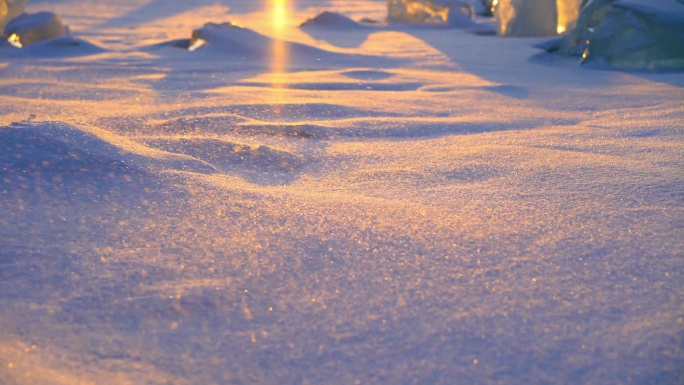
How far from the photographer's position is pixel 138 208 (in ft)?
4.84

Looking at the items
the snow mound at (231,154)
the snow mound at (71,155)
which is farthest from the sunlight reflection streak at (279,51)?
the snow mound at (71,155)

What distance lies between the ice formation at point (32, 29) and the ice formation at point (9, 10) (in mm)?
204

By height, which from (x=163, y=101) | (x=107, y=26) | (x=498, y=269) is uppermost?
(x=107, y=26)

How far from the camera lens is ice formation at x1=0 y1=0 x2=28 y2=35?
5.20 metres

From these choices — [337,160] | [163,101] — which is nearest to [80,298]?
[337,160]

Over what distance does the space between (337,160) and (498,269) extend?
805mm

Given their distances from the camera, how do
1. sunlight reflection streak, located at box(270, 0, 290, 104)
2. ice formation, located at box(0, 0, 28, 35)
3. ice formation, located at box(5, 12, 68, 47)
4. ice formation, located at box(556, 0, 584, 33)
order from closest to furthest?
sunlight reflection streak, located at box(270, 0, 290, 104) < ice formation, located at box(5, 12, 68, 47) < ice formation, located at box(0, 0, 28, 35) < ice formation, located at box(556, 0, 584, 33)

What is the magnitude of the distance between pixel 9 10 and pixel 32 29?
0.70 metres

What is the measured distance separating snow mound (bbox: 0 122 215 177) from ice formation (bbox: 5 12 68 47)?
347 centimetres

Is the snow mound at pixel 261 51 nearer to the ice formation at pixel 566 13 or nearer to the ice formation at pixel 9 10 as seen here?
the ice formation at pixel 9 10

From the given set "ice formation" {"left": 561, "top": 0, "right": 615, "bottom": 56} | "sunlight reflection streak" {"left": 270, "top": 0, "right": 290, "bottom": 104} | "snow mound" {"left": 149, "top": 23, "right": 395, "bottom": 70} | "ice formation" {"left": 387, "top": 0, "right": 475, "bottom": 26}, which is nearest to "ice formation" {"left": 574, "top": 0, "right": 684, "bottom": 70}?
"ice formation" {"left": 561, "top": 0, "right": 615, "bottom": 56}

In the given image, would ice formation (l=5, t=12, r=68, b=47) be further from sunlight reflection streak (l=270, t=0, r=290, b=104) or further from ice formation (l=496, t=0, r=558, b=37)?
ice formation (l=496, t=0, r=558, b=37)

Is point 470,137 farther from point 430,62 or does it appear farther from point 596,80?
point 430,62

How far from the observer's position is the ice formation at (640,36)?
3.62 meters
